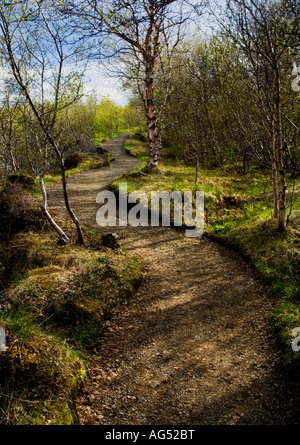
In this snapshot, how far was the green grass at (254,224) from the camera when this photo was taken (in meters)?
5.41

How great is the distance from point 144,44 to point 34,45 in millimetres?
6112

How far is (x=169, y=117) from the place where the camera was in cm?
2009

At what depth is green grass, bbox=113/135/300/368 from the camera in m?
5.41

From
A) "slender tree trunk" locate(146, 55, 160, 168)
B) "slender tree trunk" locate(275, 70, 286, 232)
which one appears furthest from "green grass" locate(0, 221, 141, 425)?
"slender tree trunk" locate(146, 55, 160, 168)

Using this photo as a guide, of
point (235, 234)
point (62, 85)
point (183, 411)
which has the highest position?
point (62, 85)

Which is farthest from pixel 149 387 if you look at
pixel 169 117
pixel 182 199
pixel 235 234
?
pixel 169 117

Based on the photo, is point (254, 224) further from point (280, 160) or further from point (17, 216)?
point (17, 216)

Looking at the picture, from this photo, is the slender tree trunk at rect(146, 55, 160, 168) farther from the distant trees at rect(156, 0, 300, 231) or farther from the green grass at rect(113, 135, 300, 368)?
the distant trees at rect(156, 0, 300, 231)

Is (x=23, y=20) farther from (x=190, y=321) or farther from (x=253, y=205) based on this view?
(x=253, y=205)

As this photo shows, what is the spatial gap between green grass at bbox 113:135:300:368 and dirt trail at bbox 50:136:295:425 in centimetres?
32

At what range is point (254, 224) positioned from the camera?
8109 millimetres

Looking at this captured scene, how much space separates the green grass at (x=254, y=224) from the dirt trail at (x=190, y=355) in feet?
1.05

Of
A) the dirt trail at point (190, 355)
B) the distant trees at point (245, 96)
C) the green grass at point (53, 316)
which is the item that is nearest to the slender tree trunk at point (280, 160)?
the distant trees at point (245, 96)
